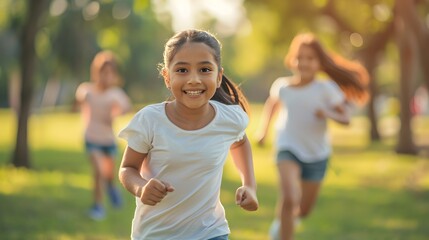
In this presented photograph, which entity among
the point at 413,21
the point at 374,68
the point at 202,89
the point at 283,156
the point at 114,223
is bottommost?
the point at 374,68

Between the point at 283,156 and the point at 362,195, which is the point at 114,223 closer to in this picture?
the point at 283,156

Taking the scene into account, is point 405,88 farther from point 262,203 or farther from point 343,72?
point 343,72

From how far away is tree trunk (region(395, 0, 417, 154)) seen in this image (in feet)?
66.9

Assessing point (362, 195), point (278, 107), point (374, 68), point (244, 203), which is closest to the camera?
point (244, 203)

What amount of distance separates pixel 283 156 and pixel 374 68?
20.5m

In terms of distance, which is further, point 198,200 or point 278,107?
point 278,107

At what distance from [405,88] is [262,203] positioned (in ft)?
32.2

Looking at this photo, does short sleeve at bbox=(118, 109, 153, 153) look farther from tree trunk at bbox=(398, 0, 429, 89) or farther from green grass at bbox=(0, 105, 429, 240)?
tree trunk at bbox=(398, 0, 429, 89)

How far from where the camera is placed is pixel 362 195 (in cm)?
1325

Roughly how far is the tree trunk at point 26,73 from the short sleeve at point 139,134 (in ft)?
39.3

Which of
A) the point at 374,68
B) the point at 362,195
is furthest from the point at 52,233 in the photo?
the point at 374,68

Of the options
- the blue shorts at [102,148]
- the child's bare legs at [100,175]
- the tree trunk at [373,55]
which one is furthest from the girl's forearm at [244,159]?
the tree trunk at [373,55]

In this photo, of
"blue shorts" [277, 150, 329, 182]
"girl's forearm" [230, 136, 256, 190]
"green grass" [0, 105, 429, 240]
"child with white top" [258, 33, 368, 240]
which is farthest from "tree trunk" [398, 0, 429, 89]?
"girl's forearm" [230, 136, 256, 190]

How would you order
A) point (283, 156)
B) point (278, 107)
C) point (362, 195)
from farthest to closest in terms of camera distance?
point (362, 195)
point (278, 107)
point (283, 156)
